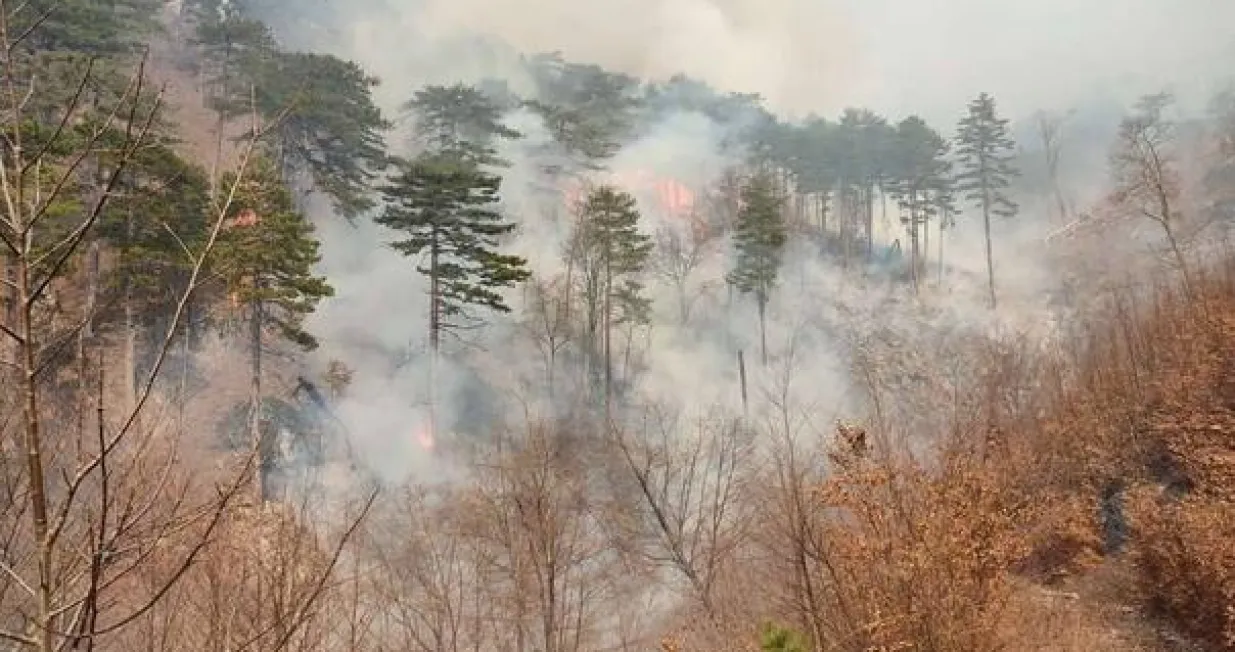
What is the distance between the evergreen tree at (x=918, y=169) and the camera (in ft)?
206

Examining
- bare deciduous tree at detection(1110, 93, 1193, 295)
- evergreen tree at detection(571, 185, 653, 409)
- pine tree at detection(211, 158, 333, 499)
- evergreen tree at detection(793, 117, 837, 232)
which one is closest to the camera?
pine tree at detection(211, 158, 333, 499)

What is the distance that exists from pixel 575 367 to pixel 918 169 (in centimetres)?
3482

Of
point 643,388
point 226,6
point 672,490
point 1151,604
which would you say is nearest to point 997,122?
point 643,388

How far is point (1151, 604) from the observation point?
522 inches

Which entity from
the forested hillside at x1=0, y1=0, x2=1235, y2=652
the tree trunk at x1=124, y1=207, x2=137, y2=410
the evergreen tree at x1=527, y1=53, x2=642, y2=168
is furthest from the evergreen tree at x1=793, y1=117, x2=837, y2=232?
the tree trunk at x1=124, y1=207, x2=137, y2=410

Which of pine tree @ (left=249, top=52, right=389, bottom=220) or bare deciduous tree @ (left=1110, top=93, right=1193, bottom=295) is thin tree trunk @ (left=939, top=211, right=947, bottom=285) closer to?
bare deciduous tree @ (left=1110, top=93, right=1193, bottom=295)

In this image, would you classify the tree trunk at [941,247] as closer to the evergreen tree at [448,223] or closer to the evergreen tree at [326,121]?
the evergreen tree at [448,223]

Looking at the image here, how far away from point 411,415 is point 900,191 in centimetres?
4504

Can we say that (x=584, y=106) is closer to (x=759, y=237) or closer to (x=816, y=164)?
(x=816, y=164)

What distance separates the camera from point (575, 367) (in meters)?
44.9

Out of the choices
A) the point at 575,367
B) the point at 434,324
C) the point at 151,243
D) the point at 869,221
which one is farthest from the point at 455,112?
the point at 869,221

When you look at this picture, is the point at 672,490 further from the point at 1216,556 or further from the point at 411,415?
the point at 1216,556

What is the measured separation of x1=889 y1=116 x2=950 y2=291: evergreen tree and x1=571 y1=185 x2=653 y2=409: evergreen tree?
28.1 meters

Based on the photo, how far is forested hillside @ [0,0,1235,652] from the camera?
863cm
